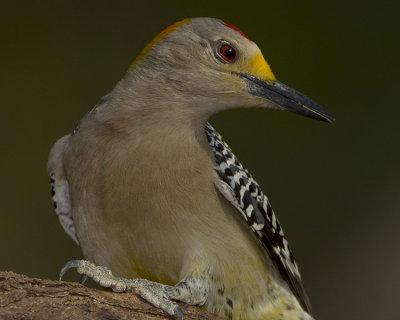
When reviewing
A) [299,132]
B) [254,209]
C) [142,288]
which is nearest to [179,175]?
[254,209]

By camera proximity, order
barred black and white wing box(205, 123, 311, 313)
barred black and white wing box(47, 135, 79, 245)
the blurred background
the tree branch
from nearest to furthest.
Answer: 1. the tree branch
2. barred black and white wing box(205, 123, 311, 313)
3. barred black and white wing box(47, 135, 79, 245)
4. the blurred background

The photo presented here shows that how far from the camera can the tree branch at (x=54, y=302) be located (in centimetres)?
247

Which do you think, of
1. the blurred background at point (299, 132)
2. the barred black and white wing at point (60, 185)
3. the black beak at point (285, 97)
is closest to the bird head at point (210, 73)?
the black beak at point (285, 97)

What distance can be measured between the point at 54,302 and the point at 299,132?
3822 millimetres

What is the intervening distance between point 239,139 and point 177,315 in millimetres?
3282

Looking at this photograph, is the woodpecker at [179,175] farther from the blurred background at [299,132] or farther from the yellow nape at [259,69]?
the blurred background at [299,132]

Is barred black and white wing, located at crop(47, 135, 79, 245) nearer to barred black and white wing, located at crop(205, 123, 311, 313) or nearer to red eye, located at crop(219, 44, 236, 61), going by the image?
barred black and white wing, located at crop(205, 123, 311, 313)

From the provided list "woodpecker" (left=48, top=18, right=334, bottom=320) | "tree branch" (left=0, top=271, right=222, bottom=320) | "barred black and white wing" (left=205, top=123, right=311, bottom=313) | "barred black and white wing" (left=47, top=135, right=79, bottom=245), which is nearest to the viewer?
"tree branch" (left=0, top=271, right=222, bottom=320)

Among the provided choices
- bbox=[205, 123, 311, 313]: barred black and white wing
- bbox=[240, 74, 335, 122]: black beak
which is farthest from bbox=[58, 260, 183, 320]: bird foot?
bbox=[240, 74, 335, 122]: black beak

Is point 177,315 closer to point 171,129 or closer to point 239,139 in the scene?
point 171,129

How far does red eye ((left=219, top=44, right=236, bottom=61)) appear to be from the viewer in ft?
10.5

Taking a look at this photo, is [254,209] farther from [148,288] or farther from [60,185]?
[60,185]

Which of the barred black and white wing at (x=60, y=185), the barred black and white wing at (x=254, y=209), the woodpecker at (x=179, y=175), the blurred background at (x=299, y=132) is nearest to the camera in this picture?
the woodpecker at (x=179, y=175)

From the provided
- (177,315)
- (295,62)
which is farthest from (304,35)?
(177,315)
